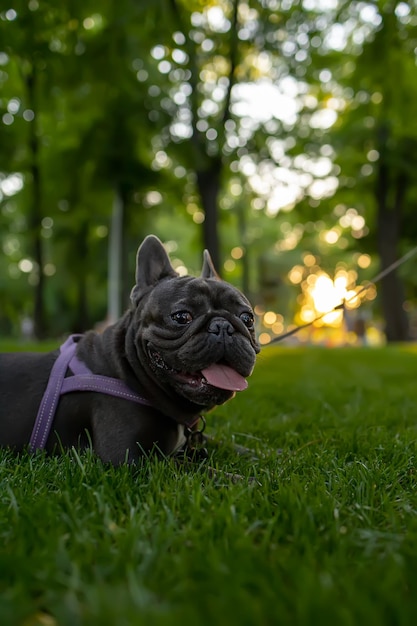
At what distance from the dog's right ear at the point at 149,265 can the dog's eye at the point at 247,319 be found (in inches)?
20.9

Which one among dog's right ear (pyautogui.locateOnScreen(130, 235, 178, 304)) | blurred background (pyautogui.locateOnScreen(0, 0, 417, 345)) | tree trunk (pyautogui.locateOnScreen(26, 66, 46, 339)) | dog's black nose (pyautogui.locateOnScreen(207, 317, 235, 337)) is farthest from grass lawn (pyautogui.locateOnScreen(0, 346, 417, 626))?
tree trunk (pyautogui.locateOnScreen(26, 66, 46, 339))

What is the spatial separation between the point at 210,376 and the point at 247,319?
0.54 metres

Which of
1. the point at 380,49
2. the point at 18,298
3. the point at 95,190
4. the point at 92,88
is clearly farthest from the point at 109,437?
the point at 18,298

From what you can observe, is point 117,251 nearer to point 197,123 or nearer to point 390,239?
point 197,123

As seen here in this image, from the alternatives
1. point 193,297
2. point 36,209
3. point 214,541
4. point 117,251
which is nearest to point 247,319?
point 193,297

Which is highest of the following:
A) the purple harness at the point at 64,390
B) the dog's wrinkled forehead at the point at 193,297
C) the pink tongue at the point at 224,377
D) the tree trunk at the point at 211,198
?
the tree trunk at the point at 211,198

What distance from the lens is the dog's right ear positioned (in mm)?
3579

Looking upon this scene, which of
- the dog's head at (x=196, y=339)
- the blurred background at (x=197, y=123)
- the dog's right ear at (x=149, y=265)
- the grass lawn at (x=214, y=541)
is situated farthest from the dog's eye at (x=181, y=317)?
the blurred background at (x=197, y=123)

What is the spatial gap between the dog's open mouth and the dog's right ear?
56 cm

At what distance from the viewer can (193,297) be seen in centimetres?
326

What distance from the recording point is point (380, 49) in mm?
7312

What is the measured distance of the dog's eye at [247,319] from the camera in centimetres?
342

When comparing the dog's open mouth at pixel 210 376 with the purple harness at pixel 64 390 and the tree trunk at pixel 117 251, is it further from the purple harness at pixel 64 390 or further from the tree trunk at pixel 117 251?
the tree trunk at pixel 117 251

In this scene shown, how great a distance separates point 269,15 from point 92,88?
4.15 metres
